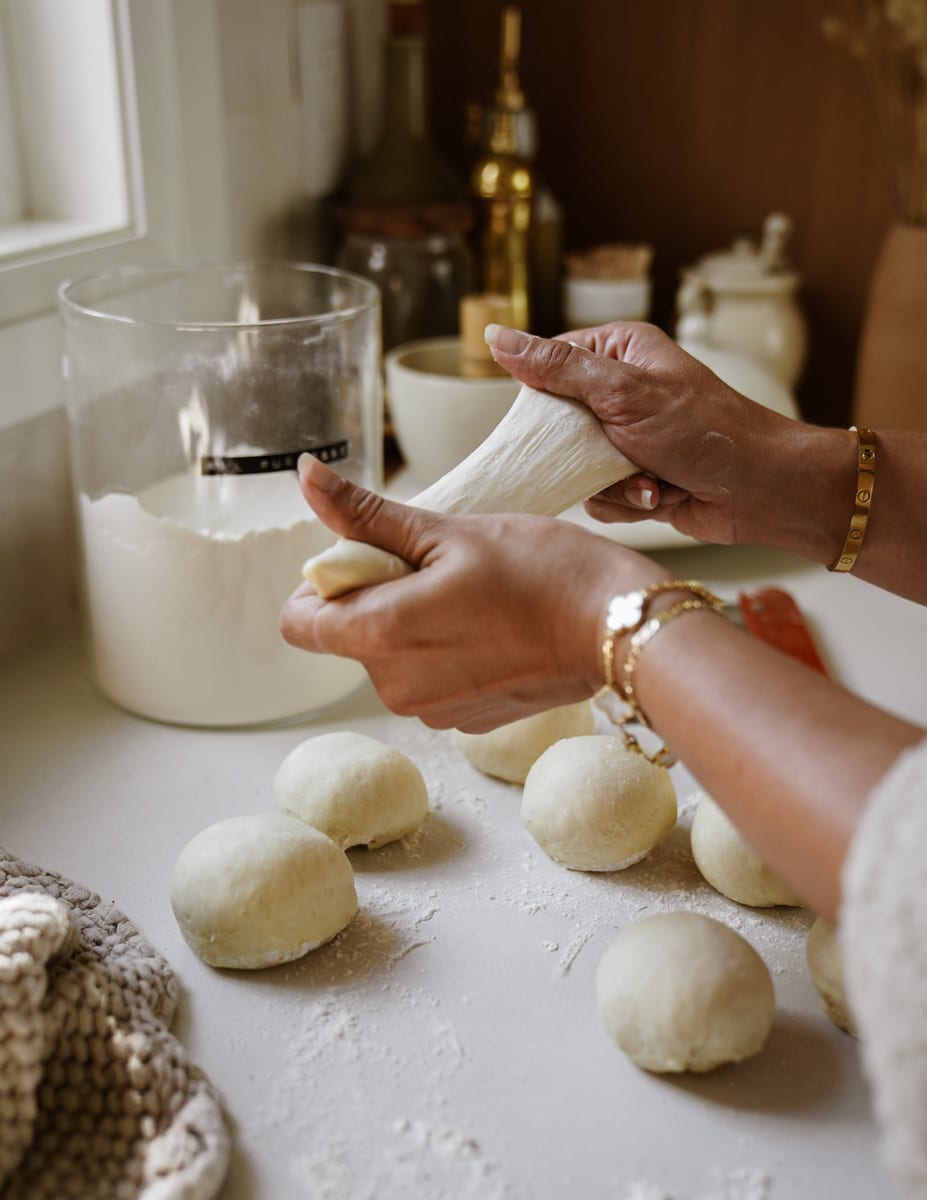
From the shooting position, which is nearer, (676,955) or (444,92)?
(676,955)

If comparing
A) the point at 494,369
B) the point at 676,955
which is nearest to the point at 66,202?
the point at 494,369

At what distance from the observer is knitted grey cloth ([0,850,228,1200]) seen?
0.55 metres

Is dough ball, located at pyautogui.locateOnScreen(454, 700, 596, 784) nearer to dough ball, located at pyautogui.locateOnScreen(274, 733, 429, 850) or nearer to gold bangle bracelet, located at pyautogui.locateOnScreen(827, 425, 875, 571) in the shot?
dough ball, located at pyautogui.locateOnScreen(274, 733, 429, 850)

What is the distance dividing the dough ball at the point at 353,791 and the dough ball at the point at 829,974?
277mm

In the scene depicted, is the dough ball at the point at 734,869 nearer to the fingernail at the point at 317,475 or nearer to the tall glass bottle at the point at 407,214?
the fingernail at the point at 317,475

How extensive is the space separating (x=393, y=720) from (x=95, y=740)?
9.3 inches

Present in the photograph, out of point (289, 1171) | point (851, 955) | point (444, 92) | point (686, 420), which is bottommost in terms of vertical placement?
point (289, 1171)

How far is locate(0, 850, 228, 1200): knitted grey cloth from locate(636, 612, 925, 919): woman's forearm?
0.29 m

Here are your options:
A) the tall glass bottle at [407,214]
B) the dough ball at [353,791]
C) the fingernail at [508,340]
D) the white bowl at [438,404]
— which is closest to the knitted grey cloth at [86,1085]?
the dough ball at [353,791]

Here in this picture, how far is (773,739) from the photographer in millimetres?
516

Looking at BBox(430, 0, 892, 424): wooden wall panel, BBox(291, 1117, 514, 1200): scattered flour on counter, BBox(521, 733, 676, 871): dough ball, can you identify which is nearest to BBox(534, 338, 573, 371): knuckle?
BBox(521, 733, 676, 871): dough ball

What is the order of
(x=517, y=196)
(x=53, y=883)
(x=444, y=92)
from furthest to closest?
(x=444, y=92) < (x=517, y=196) < (x=53, y=883)

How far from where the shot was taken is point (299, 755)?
0.84 meters

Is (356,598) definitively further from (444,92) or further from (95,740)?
(444,92)
